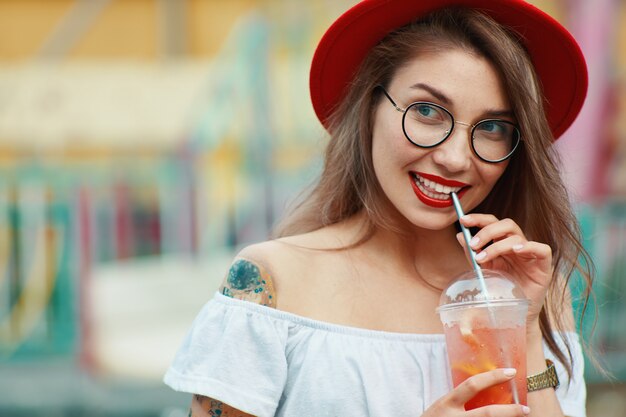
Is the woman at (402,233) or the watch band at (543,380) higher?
the woman at (402,233)

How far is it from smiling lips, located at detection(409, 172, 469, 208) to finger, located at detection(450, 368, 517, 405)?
39cm

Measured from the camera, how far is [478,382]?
1.65 m

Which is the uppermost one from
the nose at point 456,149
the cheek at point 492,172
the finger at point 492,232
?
the nose at point 456,149

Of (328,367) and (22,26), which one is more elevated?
(22,26)

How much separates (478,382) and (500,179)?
2.13 feet

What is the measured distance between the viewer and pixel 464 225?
187 centimetres

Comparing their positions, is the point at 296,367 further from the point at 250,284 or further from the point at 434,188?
the point at 434,188

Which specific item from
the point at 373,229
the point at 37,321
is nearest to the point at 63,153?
the point at 37,321

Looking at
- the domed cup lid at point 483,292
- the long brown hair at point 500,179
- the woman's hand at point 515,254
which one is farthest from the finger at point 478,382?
the long brown hair at point 500,179

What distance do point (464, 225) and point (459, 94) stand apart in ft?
0.83

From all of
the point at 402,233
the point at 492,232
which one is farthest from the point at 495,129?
the point at 402,233

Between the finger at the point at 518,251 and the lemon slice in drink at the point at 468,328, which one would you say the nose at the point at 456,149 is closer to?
the finger at the point at 518,251

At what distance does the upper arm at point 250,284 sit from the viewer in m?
1.91

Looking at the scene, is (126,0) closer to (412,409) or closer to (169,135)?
(169,135)
